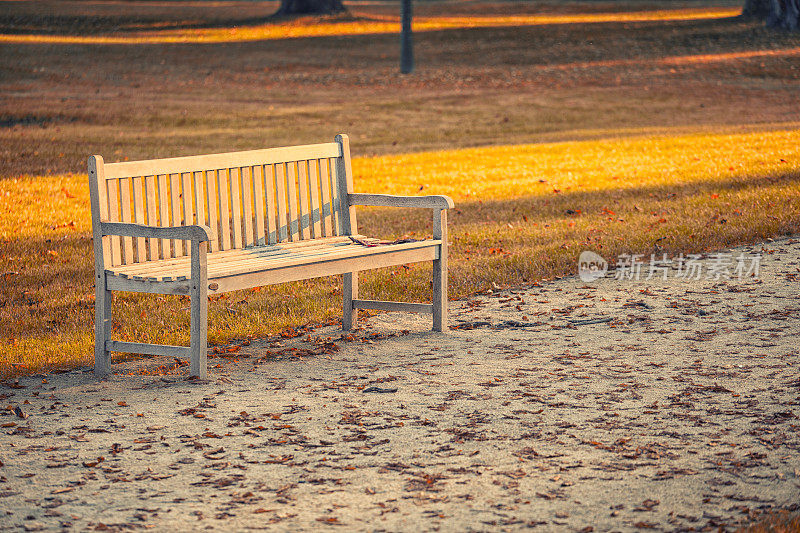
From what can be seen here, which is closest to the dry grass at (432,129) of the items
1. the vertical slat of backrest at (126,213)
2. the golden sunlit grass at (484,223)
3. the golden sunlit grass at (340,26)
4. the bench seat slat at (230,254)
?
the golden sunlit grass at (484,223)

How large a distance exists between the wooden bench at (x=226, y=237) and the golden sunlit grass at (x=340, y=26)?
2929cm

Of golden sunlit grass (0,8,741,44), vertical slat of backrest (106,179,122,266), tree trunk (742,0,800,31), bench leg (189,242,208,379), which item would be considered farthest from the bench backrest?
tree trunk (742,0,800,31)

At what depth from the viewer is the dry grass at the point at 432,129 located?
867cm

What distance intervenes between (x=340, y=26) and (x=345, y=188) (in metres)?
33.6

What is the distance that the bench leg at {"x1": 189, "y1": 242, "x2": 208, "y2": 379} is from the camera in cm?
570

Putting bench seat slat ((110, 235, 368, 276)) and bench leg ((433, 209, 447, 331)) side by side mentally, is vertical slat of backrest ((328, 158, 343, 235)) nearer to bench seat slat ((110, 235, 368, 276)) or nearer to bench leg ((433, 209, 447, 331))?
bench seat slat ((110, 235, 368, 276))

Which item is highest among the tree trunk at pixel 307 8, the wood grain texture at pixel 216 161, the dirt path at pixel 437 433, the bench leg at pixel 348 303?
the tree trunk at pixel 307 8

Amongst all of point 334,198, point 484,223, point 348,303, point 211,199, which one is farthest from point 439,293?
point 484,223

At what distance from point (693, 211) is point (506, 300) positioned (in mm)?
4073

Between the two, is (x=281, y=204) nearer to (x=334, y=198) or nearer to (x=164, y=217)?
(x=334, y=198)

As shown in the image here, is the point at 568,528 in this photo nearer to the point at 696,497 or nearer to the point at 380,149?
the point at 696,497

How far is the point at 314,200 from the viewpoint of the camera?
7.31 m

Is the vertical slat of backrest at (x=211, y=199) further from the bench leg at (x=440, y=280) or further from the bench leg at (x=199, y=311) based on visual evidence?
the bench leg at (x=440, y=280)

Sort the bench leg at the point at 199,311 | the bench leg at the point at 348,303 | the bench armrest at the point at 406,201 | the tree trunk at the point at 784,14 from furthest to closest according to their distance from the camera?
the tree trunk at the point at 784,14
the bench leg at the point at 348,303
the bench armrest at the point at 406,201
the bench leg at the point at 199,311
